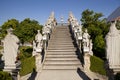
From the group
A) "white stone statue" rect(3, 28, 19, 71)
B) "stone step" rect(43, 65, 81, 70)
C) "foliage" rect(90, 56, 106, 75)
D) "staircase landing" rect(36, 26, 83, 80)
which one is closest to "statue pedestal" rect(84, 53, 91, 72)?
"staircase landing" rect(36, 26, 83, 80)

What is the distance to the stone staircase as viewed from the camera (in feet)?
64.2

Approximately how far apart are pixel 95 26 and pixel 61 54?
1488 centimetres

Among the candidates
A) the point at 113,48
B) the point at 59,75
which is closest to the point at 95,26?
the point at 59,75

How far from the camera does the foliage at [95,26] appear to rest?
108 feet

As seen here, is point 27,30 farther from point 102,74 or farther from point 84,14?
point 102,74

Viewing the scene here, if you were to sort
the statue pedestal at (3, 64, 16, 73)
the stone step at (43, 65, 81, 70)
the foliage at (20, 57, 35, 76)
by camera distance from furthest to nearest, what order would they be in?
1. the foliage at (20, 57, 35, 76)
2. the stone step at (43, 65, 81, 70)
3. the statue pedestal at (3, 64, 16, 73)

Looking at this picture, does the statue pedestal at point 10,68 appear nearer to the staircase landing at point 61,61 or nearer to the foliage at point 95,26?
the staircase landing at point 61,61

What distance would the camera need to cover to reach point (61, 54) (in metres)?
21.6

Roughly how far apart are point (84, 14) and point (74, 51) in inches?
599

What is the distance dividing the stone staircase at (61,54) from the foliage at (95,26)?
7.41 m

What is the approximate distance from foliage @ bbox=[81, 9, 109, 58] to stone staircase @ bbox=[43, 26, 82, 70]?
24.3 feet

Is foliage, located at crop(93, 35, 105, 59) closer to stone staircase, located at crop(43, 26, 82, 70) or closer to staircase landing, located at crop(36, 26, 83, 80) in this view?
stone staircase, located at crop(43, 26, 82, 70)

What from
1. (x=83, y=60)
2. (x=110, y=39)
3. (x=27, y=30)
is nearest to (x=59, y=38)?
(x=83, y=60)

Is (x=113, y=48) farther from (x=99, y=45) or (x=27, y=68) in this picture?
(x=99, y=45)
